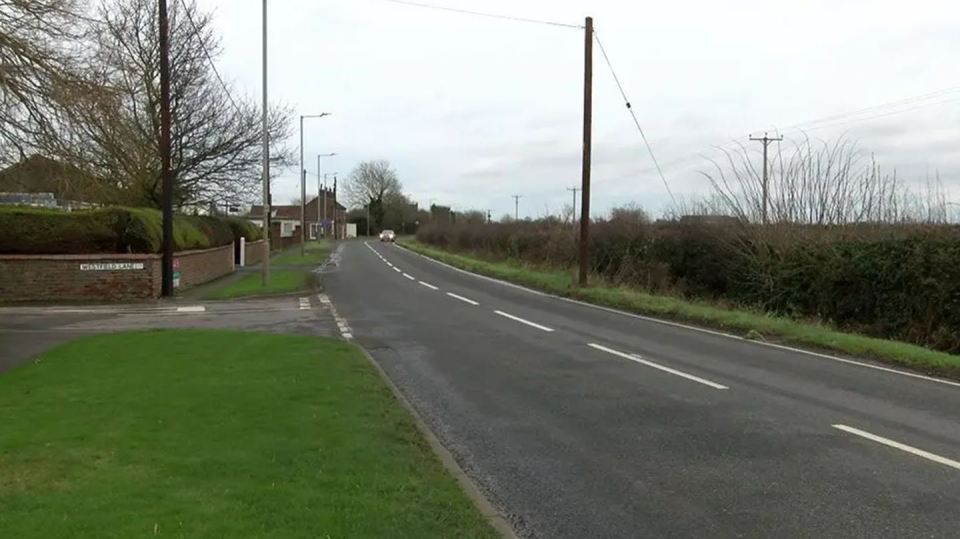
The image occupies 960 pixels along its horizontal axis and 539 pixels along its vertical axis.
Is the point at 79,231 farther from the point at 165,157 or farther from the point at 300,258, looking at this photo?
the point at 300,258

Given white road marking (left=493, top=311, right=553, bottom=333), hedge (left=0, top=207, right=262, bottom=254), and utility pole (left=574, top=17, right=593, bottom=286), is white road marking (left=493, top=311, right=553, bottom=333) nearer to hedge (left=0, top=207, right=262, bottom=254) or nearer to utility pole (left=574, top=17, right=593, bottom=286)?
utility pole (left=574, top=17, right=593, bottom=286)

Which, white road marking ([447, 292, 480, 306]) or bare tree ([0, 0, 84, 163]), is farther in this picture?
white road marking ([447, 292, 480, 306])

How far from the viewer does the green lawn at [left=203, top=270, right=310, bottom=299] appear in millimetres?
23797

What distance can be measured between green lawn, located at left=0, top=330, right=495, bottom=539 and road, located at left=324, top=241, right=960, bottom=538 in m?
0.64

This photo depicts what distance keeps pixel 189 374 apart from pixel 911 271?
48.3 ft

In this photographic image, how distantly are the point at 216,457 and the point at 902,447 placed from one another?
18.3ft

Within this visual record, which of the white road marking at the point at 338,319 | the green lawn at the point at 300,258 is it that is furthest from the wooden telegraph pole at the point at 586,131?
the green lawn at the point at 300,258

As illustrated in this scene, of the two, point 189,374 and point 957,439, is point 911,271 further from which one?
point 189,374

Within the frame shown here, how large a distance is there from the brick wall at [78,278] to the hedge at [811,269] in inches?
583

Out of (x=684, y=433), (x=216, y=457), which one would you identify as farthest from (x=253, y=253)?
(x=216, y=457)

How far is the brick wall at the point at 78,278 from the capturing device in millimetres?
21125

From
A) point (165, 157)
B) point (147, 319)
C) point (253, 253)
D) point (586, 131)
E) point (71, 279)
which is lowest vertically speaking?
point (147, 319)

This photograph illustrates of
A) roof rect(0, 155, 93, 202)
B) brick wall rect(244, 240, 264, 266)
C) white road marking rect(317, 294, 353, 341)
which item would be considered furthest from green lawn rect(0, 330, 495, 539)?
brick wall rect(244, 240, 264, 266)

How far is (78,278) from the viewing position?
21688 millimetres
